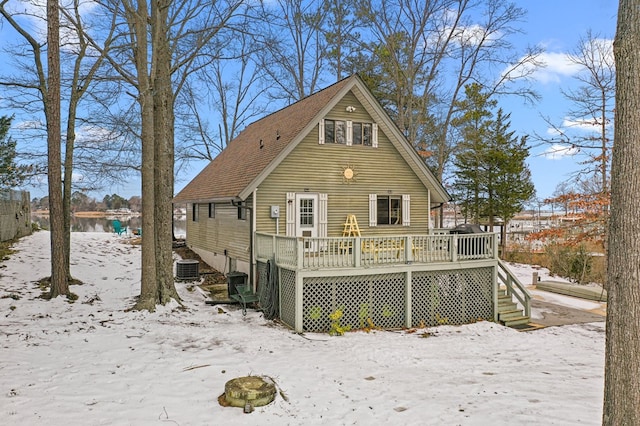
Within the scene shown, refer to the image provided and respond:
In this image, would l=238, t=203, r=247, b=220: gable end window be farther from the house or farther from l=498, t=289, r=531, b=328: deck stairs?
l=498, t=289, r=531, b=328: deck stairs

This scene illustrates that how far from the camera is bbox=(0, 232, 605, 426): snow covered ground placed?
499cm

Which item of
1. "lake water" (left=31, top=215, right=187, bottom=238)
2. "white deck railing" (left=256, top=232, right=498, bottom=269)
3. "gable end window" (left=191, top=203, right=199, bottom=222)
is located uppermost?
"gable end window" (left=191, top=203, right=199, bottom=222)

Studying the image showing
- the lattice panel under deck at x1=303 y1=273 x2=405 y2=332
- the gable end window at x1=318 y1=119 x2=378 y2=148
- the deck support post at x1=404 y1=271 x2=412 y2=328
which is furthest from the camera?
the gable end window at x1=318 y1=119 x2=378 y2=148

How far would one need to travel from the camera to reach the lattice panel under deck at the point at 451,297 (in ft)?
37.5

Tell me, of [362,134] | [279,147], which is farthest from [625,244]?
[362,134]

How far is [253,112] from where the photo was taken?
92.1 ft

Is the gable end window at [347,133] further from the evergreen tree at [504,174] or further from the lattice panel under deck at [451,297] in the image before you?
the evergreen tree at [504,174]

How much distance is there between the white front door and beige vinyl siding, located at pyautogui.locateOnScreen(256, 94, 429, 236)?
0.30 m

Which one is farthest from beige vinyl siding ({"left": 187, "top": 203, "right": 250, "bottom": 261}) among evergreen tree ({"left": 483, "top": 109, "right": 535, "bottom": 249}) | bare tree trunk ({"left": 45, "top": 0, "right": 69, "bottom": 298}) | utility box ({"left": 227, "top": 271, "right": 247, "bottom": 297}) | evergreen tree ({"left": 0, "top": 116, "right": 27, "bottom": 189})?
evergreen tree ({"left": 483, "top": 109, "right": 535, "bottom": 249})

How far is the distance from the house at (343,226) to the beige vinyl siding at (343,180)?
35mm

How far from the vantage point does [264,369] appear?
654 cm

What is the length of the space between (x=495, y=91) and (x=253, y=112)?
15421 mm

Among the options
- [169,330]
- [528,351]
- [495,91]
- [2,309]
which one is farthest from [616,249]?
[495,91]

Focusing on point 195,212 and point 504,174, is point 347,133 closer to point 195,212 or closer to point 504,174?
point 195,212
